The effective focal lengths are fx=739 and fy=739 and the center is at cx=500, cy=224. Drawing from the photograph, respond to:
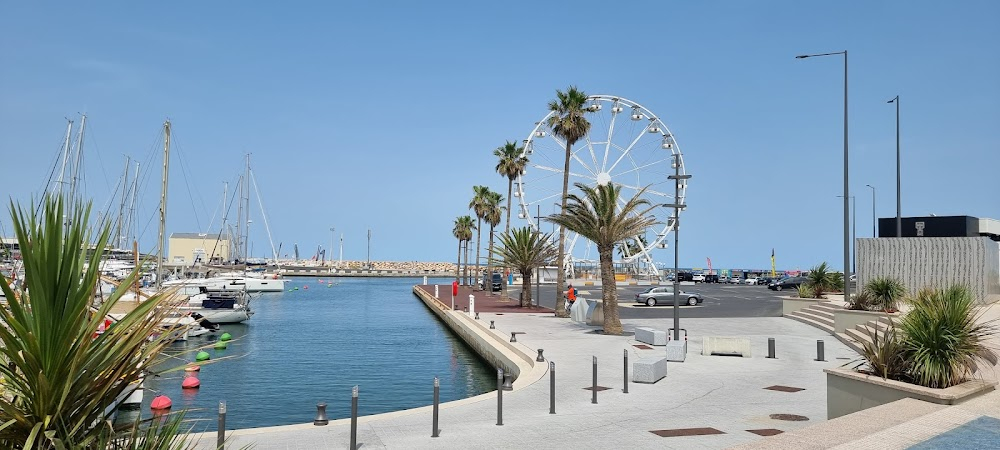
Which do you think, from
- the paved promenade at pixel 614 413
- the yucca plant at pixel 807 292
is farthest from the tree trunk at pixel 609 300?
the yucca plant at pixel 807 292

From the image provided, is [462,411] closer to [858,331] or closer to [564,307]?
[858,331]

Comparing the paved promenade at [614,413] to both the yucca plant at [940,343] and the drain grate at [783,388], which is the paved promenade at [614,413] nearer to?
the drain grate at [783,388]

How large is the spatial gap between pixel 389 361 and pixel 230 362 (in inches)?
233

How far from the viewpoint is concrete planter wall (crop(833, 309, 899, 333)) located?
2611 centimetres

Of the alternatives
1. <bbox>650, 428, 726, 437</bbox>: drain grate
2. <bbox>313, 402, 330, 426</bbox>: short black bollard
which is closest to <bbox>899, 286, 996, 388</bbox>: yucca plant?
<bbox>650, 428, 726, 437</bbox>: drain grate

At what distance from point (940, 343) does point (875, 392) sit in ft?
3.98

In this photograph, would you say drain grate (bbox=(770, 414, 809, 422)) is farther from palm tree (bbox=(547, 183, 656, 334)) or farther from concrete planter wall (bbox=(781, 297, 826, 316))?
concrete planter wall (bbox=(781, 297, 826, 316))

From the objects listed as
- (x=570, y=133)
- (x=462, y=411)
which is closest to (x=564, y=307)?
(x=570, y=133)

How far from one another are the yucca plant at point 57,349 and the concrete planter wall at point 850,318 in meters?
25.6

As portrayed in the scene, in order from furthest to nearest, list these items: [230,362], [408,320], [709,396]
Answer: [408,320] → [230,362] → [709,396]

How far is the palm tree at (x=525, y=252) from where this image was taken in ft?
158

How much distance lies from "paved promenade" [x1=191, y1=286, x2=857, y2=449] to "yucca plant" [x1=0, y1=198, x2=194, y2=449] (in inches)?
219

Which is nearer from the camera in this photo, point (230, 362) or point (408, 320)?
point (230, 362)

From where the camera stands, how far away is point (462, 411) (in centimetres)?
1343
